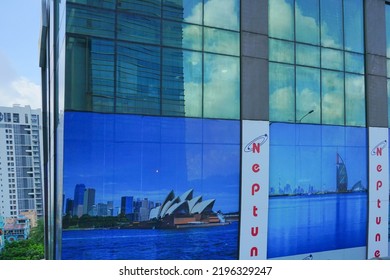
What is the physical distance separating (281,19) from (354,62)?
4.13 metres

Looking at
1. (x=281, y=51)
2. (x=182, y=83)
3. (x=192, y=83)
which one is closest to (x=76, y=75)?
(x=182, y=83)

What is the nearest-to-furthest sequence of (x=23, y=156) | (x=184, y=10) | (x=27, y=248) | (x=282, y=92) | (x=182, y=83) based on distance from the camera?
(x=182, y=83), (x=184, y=10), (x=27, y=248), (x=282, y=92), (x=23, y=156)

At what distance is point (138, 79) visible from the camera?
422 inches

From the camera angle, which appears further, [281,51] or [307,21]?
[307,21]

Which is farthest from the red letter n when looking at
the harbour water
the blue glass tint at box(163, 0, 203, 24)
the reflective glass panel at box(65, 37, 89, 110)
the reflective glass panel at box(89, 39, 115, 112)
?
the reflective glass panel at box(65, 37, 89, 110)

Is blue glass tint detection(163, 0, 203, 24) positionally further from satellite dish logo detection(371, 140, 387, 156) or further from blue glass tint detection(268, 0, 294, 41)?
satellite dish logo detection(371, 140, 387, 156)

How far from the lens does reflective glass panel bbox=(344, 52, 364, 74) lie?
1410 centimetres

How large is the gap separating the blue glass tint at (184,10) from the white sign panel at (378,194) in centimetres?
913

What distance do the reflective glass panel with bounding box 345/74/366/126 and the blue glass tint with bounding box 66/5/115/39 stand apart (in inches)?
401

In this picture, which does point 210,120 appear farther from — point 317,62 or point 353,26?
point 353,26

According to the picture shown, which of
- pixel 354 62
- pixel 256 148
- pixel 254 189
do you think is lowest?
pixel 254 189

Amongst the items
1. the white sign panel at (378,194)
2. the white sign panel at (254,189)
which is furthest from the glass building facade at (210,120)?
the white sign panel at (378,194)

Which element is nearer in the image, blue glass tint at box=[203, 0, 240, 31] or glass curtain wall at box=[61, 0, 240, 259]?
glass curtain wall at box=[61, 0, 240, 259]

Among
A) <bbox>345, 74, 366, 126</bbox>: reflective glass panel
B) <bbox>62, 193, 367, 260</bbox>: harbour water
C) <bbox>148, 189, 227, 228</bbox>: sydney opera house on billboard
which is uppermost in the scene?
<bbox>345, 74, 366, 126</bbox>: reflective glass panel
